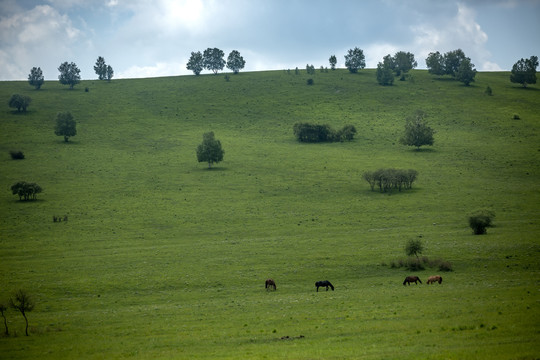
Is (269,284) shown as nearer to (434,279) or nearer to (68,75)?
(434,279)

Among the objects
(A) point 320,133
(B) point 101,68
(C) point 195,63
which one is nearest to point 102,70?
(B) point 101,68

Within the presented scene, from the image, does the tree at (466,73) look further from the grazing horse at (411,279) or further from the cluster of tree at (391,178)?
the grazing horse at (411,279)

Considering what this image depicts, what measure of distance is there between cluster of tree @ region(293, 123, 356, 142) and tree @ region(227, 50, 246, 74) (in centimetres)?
7860

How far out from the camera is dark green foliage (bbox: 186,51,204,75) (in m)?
180

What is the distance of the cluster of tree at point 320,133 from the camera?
110812 mm

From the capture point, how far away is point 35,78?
157750mm

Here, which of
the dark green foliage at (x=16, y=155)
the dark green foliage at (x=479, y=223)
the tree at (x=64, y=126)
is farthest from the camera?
the tree at (x=64, y=126)

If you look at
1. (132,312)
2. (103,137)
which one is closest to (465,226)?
(132,312)

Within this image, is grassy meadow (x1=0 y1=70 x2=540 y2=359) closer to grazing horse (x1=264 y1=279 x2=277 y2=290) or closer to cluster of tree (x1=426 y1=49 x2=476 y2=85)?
grazing horse (x1=264 y1=279 x2=277 y2=290)

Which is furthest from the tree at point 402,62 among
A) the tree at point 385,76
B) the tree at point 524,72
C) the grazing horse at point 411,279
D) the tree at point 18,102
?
the grazing horse at point 411,279

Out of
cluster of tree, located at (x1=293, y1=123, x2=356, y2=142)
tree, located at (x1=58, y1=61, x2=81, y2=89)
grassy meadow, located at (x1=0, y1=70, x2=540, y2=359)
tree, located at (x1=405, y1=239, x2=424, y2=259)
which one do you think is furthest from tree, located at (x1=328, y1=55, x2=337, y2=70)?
tree, located at (x1=405, y1=239, x2=424, y2=259)

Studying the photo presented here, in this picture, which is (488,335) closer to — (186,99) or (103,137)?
(103,137)

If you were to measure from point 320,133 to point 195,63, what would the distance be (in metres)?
87.5

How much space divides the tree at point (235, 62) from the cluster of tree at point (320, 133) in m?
78.6
